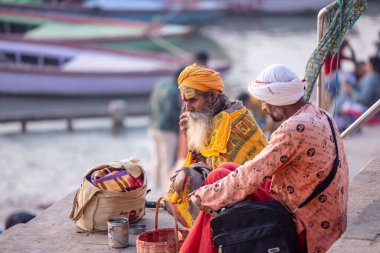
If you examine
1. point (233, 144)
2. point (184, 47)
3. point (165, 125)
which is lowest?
point (184, 47)

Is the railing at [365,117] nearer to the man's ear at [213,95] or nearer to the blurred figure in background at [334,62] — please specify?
the blurred figure in background at [334,62]

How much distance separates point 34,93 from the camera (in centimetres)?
2042

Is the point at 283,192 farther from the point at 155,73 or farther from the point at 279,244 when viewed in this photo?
the point at 155,73

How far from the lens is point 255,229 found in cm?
401

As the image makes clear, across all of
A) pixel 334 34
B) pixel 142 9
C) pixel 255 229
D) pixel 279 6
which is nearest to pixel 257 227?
pixel 255 229

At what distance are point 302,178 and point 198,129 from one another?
3.84ft

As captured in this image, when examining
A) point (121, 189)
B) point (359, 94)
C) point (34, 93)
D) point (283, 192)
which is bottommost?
point (34, 93)

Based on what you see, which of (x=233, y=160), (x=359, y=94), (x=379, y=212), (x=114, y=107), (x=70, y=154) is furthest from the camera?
(x=114, y=107)

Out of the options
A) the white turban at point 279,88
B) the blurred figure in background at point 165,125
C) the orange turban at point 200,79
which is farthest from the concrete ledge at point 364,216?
the blurred figure in background at point 165,125

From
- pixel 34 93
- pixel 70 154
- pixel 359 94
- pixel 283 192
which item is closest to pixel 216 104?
pixel 283 192

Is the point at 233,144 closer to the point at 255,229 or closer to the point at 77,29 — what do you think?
the point at 255,229

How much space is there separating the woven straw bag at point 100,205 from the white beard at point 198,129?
49cm

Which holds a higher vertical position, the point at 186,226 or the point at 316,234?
the point at 316,234

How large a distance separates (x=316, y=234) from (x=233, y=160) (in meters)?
1.02
